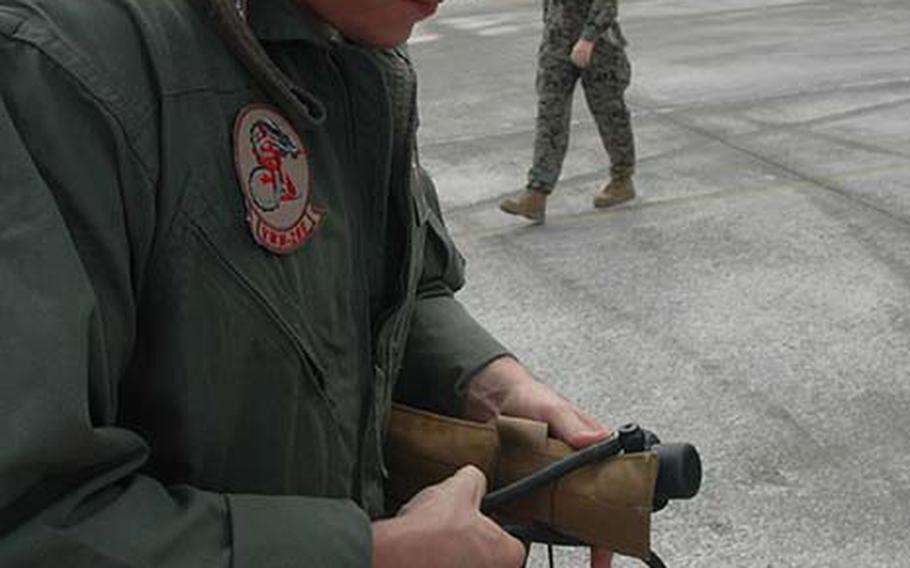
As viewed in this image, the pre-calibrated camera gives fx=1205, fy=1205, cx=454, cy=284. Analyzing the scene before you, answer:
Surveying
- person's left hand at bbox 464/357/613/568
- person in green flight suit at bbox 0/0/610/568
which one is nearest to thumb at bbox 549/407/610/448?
person's left hand at bbox 464/357/613/568

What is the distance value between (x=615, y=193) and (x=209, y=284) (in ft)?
17.1

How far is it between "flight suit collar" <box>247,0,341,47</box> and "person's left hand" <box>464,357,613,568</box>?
0.55m

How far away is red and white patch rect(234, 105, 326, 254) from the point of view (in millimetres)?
1024

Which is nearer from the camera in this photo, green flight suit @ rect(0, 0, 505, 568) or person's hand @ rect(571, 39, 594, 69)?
green flight suit @ rect(0, 0, 505, 568)

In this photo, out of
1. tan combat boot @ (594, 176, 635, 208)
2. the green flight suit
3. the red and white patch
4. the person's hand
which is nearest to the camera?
the green flight suit

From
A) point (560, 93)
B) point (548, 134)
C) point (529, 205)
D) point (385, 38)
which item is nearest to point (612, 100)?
point (560, 93)

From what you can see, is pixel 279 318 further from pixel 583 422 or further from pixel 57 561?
pixel 583 422

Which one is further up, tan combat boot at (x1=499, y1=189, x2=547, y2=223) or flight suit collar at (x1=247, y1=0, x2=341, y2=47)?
flight suit collar at (x1=247, y1=0, x2=341, y2=47)

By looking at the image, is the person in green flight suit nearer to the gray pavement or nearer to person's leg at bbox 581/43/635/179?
the gray pavement

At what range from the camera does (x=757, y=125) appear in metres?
7.66

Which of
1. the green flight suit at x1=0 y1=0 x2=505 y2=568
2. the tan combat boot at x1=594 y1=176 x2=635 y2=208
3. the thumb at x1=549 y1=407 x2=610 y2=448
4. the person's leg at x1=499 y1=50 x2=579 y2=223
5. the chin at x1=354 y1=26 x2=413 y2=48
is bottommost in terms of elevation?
the tan combat boot at x1=594 y1=176 x2=635 y2=208

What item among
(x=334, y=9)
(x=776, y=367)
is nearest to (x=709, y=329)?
(x=776, y=367)

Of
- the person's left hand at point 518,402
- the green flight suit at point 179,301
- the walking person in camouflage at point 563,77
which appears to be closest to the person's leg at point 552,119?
the walking person in camouflage at point 563,77

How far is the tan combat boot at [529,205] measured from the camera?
582cm
